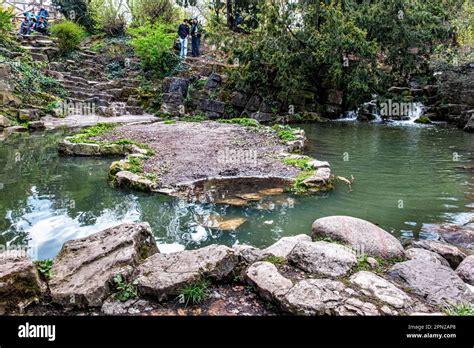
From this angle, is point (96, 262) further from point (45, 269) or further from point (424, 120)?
point (424, 120)

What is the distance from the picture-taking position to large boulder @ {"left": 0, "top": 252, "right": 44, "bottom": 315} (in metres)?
3.04

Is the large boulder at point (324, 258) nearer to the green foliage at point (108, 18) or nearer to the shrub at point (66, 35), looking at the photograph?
the shrub at point (66, 35)

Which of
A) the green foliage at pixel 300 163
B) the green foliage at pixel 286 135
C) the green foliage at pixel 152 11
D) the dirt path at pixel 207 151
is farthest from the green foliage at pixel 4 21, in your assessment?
the green foliage at pixel 300 163

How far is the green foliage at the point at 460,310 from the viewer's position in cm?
287

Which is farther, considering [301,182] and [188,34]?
[188,34]

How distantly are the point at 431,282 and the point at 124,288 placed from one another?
2737 mm

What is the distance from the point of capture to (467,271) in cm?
387

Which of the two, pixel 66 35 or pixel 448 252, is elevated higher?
pixel 66 35

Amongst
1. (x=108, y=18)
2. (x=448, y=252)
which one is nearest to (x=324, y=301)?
(x=448, y=252)

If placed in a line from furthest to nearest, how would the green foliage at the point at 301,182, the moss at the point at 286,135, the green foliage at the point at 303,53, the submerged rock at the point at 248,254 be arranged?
Result: the green foliage at the point at 303,53 < the moss at the point at 286,135 < the green foliage at the point at 301,182 < the submerged rock at the point at 248,254

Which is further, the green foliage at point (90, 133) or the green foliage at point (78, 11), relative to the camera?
the green foliage at point (78, 11)

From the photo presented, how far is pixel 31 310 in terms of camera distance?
313 centimetres

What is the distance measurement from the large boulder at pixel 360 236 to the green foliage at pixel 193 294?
1712 millimetres
